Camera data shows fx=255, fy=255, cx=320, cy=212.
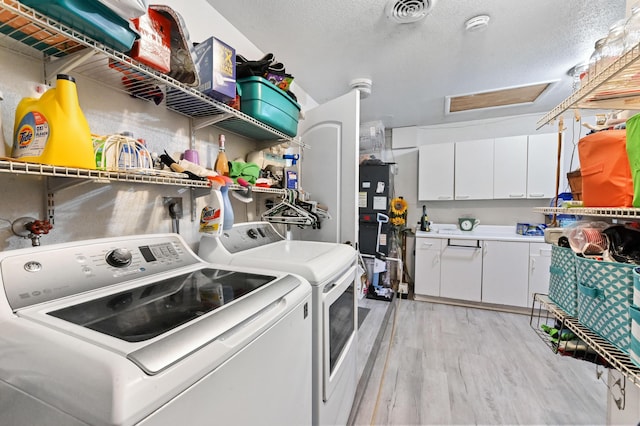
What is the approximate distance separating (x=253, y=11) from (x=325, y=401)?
2.18 meters

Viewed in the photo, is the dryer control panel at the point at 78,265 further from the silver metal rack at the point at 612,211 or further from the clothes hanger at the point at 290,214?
the silver metal rack at the point at 612,211

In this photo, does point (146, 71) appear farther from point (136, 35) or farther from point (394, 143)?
point (394, 143)

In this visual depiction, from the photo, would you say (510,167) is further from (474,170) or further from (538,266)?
(538,266)

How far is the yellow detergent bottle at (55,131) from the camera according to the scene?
0.68 m

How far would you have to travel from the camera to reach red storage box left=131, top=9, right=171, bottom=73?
0.84 metres

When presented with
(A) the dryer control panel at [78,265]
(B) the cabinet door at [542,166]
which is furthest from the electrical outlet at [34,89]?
(B) the cabinet door at [542,166]

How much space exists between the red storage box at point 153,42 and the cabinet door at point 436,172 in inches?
137

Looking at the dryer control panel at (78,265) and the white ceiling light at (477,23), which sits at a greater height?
the white ceiling light at (477,23)

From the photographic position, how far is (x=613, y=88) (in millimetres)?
940

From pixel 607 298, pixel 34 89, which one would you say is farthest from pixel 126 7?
pixel 607 298

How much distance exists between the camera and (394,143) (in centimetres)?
407

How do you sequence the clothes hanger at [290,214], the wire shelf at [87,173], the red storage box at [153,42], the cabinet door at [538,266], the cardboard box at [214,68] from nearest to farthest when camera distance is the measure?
the wire shelf at [87,173]
the red storage box at [153,42]
the cardboard box at [214,68]
the clothes hanger at [290,214]
the cabinet door at [538,266]

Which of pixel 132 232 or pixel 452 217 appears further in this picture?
pixel 452 217

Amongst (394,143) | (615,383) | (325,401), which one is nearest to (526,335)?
(615,383)
